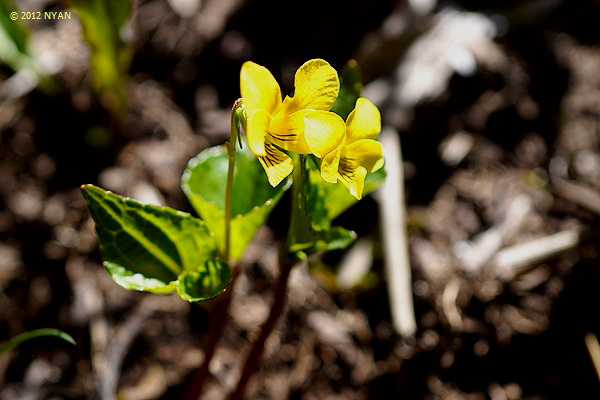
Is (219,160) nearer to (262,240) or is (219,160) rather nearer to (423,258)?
(262,240)

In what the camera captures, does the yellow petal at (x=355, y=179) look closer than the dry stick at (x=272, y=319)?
Yes

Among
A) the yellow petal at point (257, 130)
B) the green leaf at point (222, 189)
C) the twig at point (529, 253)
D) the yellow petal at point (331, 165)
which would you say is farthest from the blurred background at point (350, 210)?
the yellow petal at point (257, 130)

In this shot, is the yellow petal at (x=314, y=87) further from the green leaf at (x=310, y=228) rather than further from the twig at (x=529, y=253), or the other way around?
the twig at (x=529, y=253)

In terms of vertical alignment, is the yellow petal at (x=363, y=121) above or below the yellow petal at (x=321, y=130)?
→ below

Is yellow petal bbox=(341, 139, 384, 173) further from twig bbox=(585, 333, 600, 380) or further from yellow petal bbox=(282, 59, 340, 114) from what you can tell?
twig bbox=(585, 333, 600, 380)

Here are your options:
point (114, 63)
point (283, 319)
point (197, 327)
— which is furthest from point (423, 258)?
point (114, 63)

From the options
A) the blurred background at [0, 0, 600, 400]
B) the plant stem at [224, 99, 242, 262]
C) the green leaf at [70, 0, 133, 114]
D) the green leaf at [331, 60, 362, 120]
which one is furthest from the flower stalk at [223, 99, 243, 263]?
the green leaf at [70, 0, 133, 114]

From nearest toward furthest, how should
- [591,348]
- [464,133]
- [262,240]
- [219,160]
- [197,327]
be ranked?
[219,160] < [591,348] < [197,327] < [262,240] < [464,133]
